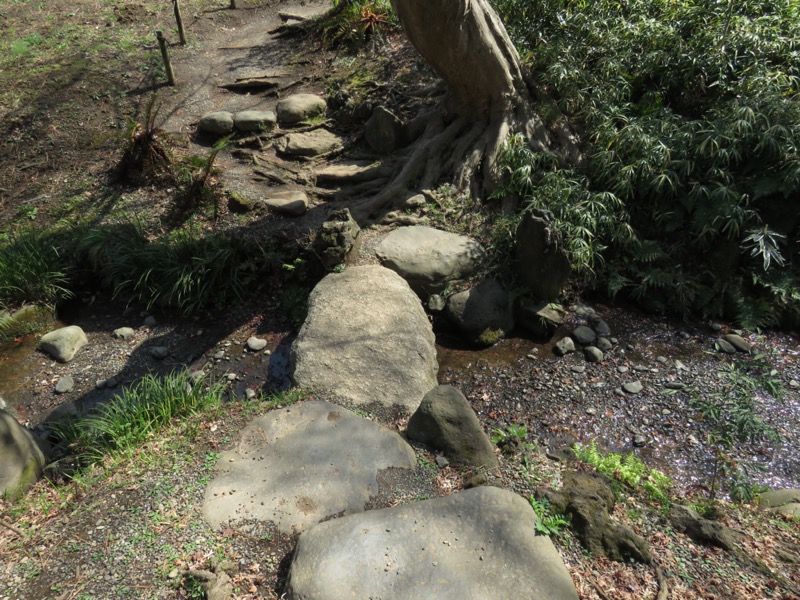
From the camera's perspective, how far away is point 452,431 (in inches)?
149

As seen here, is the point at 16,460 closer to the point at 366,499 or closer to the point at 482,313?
the point at 366,499

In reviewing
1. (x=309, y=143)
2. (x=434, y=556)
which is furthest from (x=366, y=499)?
(x=309, y=143)

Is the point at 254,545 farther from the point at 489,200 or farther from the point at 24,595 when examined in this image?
the point at 489,200

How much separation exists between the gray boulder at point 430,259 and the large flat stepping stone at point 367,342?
306 millimetres

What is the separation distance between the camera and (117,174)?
309 inches

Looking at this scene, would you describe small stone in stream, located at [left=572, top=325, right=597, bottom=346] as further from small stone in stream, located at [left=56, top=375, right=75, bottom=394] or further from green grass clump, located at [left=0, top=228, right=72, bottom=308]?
green grass clump, located at [left=0, top=228, right=72, bottom=308]

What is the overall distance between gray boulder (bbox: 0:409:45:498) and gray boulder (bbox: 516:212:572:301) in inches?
201

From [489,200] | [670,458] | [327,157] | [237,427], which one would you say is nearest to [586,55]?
[489,200]

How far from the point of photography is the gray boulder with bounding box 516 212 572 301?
5.56m

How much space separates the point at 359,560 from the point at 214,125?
808 centimetres

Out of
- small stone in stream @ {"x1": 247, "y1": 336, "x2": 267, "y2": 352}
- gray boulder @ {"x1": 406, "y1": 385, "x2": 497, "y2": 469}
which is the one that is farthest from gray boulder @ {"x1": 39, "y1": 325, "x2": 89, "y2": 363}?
gray boulder @ {"x1": 406, "y1": 385, "x2": 497, "y2": 469}

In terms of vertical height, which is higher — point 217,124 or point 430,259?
point 217,124

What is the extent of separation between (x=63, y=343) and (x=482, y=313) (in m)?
4.99

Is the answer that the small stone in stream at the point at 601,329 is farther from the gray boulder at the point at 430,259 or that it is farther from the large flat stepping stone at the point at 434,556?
the large flat stepping stone at the point at 434,556
